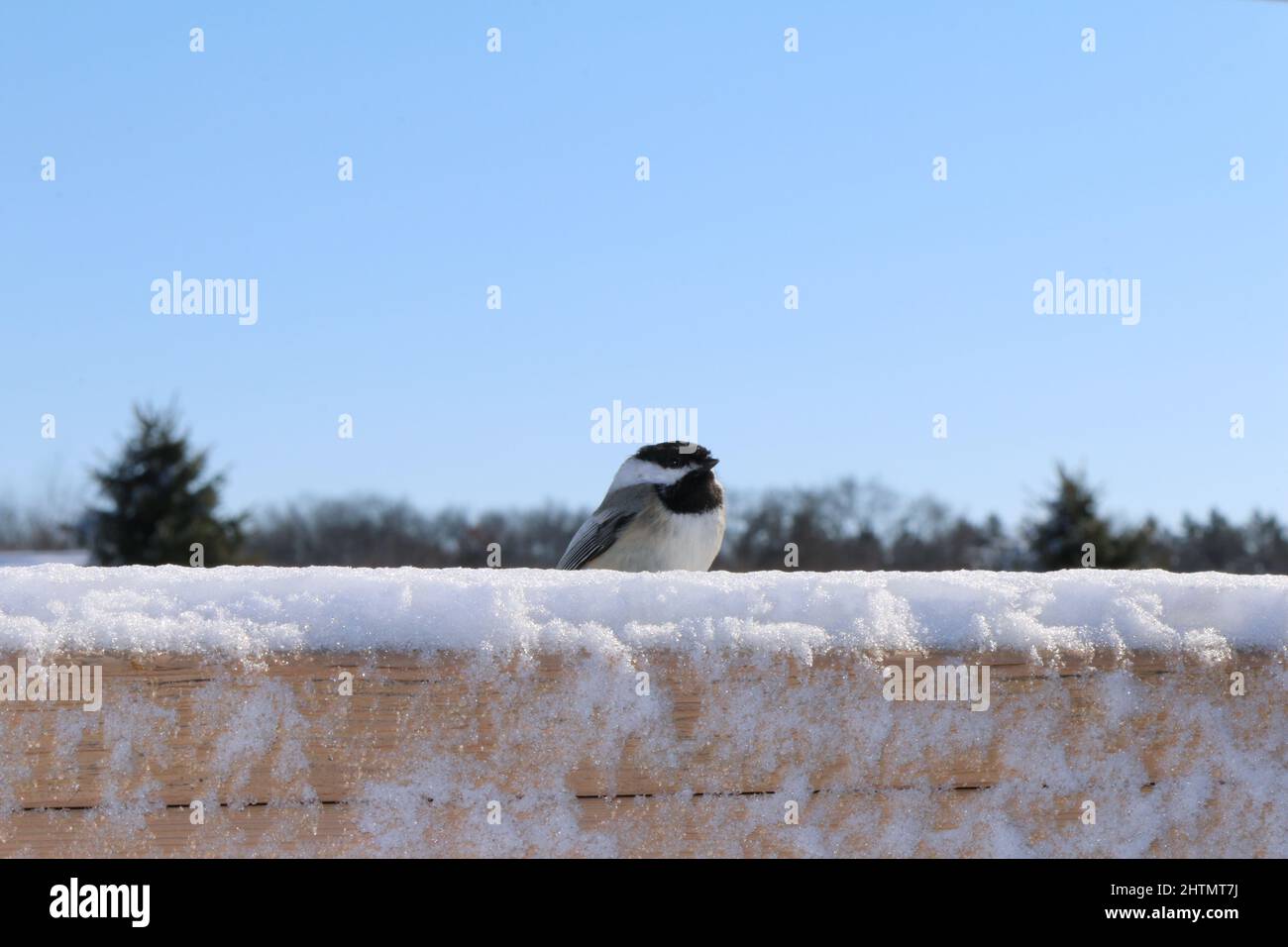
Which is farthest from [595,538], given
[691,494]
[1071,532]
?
[1071,532]

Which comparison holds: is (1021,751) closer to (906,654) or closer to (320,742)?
(906,654)

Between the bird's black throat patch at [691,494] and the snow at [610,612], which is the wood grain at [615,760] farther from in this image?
the bird's black throat patch at [691,494]

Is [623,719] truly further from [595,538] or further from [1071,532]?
[1071,532]

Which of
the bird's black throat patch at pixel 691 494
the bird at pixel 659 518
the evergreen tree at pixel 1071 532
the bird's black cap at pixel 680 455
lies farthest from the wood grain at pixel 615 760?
the evergreen tree at pixel 1071 532

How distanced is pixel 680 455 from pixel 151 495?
21.6m

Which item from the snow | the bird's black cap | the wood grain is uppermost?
the bird's black cap

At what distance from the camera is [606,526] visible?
4.93m

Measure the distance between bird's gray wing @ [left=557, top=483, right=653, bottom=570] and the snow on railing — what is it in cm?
365

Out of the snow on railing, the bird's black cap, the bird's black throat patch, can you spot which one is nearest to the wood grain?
the snow on railing

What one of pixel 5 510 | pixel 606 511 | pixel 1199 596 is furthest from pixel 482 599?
pixel 5 510

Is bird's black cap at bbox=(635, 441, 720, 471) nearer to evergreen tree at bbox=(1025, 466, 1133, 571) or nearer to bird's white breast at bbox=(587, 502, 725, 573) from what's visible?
bird's white breast at bbox=(587, 502, 725, 573)

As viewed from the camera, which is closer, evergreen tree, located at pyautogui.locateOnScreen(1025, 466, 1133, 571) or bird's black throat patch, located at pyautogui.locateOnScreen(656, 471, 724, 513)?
bird's black throat patch, located at pyautogui.locateOnScreen(656, 471, 724, 513)

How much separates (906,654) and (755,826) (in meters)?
0.23

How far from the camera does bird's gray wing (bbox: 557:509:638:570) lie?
4.82 meters
